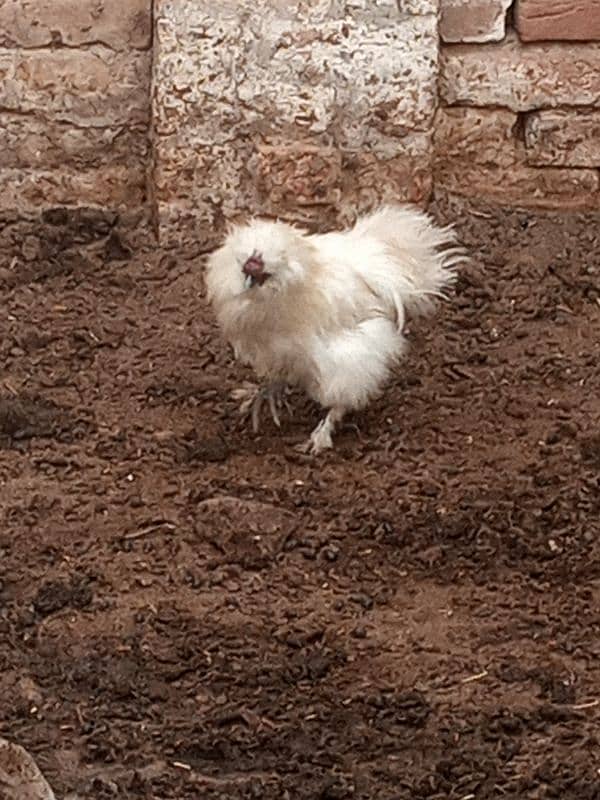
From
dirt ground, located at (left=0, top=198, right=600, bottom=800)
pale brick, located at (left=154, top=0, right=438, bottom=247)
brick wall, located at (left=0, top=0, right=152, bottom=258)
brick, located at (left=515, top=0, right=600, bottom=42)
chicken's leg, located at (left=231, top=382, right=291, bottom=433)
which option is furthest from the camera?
brick wall, located at (left=0, top=0, right=152, bottom=258)

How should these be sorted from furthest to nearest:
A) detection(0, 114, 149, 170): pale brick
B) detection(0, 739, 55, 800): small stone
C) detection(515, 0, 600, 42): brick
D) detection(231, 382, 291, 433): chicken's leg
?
detection(0, 114, 149, 170): pale brick, detection(515, 0, 600, 42): brick, detection(231, 382, 291, 433): chicken's leg, detection(0, 739, 55, 800): small stone

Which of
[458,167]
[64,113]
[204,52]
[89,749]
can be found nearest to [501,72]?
[458,167]

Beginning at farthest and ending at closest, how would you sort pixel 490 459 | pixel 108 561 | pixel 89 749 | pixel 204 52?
pixel 204 52, pixel 490 459, pixel 108 561, pixel 89 749

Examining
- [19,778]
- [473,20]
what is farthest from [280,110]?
[19,778]

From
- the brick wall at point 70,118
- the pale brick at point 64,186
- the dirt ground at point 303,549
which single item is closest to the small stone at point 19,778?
the dirt ground at point 303,549

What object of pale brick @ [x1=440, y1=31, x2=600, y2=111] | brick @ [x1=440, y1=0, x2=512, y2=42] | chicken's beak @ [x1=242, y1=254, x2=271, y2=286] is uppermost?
brick @ [x1=440, y1=0, x2=512, y2=42]

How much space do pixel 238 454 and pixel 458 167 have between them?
1533 millimetres

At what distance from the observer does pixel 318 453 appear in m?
5.01

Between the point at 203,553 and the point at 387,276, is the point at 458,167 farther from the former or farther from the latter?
the point at 203,553

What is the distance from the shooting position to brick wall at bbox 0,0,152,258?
5872mm

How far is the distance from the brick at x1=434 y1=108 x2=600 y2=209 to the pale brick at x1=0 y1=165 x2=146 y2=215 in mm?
1027

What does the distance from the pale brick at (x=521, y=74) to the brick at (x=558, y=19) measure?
0.05 meters

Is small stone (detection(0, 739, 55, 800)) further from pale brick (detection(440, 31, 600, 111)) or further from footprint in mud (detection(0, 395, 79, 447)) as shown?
pale brick (detection(440, 31, 600, 111))

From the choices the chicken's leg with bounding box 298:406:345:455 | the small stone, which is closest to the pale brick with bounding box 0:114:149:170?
the chicken's leg with bounding box 298:406:345:455
